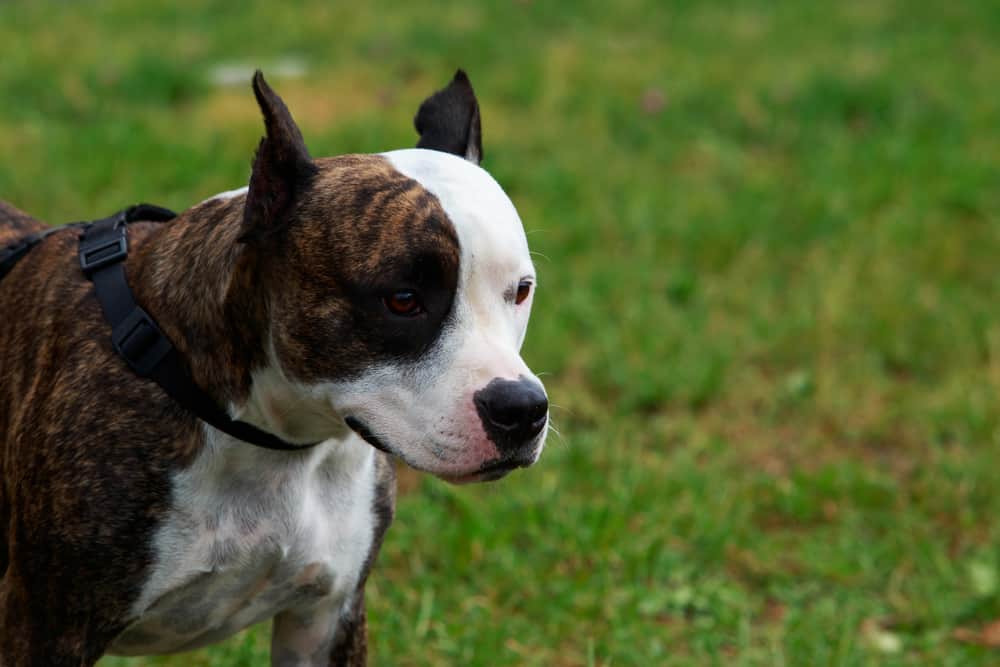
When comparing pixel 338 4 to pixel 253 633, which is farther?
pixel 338 4

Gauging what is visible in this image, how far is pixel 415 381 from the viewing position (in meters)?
2.31

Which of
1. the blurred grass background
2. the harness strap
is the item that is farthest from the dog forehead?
the blurred grass background

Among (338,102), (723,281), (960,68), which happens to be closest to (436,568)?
(723,281)

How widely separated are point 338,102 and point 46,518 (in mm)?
4843

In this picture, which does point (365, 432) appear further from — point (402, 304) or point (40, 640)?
point (40, 640)

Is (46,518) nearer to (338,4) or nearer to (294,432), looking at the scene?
(294,432)

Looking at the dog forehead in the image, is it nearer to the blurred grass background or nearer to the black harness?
the black harness

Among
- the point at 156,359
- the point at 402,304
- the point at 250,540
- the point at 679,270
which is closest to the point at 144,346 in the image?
the point at 156,359

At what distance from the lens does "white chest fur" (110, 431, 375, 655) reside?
8.20 feet

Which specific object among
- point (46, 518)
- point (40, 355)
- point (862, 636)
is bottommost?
point (862, 636)

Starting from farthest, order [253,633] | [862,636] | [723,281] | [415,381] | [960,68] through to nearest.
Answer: [960,68]
[723,281]
[862,636]
[253,633]
[415,381]

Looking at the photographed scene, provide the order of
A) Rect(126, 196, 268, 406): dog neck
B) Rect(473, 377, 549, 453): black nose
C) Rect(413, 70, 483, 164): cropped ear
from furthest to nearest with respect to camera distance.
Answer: Rect(413, 70, 483, 164): cropped ear < Rect(126, 196, 268, 406): dog neck < Rect(473, 377, 549, 453): black nose

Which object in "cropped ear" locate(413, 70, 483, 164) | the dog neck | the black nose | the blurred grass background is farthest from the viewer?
the blurred grass background

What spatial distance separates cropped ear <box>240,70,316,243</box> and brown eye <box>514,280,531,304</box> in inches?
16.0
